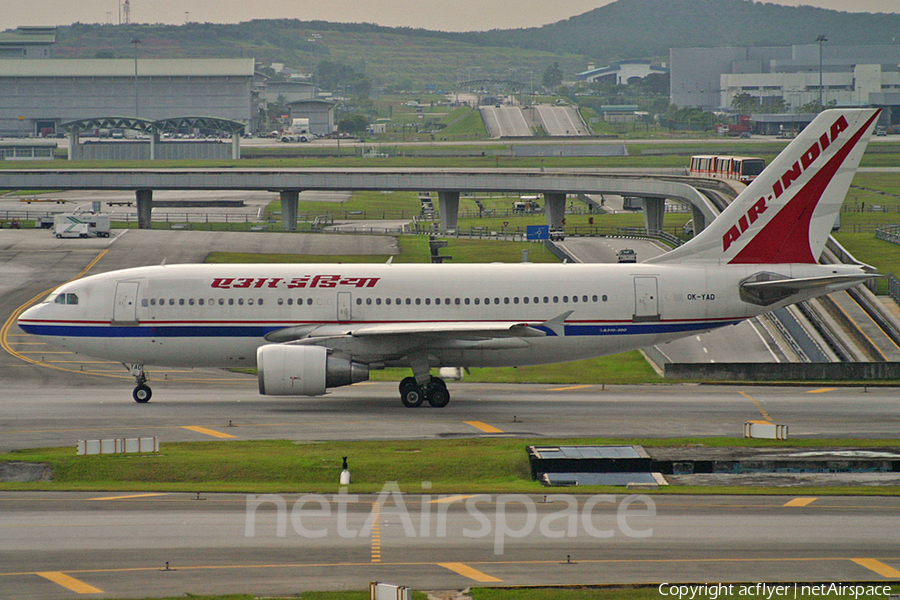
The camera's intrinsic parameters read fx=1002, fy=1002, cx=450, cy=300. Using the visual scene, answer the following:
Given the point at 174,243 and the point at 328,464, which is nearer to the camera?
the point at 328,464

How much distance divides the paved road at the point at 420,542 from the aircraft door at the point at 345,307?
45.0 feet

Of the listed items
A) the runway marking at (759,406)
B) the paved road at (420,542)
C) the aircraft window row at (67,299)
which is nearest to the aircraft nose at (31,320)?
the aircraft window row at (67,299)

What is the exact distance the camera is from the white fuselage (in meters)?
42.0

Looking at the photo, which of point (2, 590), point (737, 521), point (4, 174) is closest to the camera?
point (2, 590)

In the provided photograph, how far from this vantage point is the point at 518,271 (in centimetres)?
4328

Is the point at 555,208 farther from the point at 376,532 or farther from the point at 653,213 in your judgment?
the point at 376,532

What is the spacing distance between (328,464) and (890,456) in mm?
18833

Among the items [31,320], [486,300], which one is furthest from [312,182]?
[486,300]

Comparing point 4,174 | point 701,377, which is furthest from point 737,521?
point 4,174

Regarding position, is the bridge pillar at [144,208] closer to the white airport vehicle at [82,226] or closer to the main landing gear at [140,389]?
the white airport vehicle at [82,226]

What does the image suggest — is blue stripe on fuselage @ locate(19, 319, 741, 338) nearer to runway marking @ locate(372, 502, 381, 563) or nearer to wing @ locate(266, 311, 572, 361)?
wing @ locate(266, 311, 572, 361)

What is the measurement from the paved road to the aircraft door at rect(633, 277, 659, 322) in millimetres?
14106

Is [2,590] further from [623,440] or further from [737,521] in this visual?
[623,440]

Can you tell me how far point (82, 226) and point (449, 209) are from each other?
134 feet
